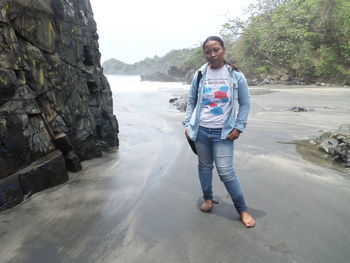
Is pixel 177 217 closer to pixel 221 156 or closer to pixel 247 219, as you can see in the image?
pixel 247 219

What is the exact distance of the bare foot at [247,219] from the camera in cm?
268

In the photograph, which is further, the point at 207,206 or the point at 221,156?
the point at 207,206

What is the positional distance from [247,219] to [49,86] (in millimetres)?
3469

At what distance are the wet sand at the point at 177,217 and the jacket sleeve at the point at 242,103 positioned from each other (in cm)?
99

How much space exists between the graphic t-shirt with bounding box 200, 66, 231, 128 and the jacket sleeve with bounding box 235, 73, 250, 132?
4.2 inches

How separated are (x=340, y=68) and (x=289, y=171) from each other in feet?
86.8

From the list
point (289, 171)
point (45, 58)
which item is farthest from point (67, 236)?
point (289, 171)

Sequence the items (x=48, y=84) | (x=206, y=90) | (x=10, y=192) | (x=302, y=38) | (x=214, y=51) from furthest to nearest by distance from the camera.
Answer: (x=302, y=38) < (x=48, y=84) < (x=10, y=192) < (x=206, y=90) < (x=214, y=51)

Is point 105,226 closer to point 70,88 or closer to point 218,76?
point 218,76

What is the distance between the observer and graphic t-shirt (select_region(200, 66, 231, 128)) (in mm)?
2688

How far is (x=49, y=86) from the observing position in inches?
169

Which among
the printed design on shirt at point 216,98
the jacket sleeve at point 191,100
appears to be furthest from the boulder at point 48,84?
the printed design on shirt at point 216,98

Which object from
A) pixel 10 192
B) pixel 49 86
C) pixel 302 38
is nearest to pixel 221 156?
pixel 10 192

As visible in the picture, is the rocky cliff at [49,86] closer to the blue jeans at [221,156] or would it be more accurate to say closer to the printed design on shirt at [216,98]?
the blue jeans at [221,156]
